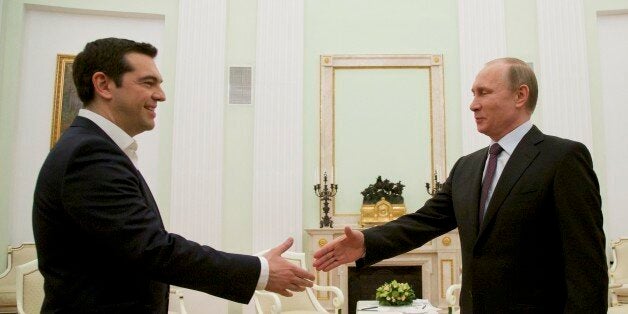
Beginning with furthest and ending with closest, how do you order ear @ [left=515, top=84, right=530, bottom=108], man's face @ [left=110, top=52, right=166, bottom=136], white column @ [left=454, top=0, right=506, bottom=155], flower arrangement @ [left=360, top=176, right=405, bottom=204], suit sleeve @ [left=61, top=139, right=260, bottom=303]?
white column @ [left=454, top=0, right=506, bottom=155] < flower arrangement @ [left=360, top=176, right=405, bottom=204] < ear @ [left=515, top=84, right=530, bottom=108] < man's face @ [left=110, top=52, right=166, bottom=136] < suit sleeve @ [left=61, top=139, right=260, bottom=303]

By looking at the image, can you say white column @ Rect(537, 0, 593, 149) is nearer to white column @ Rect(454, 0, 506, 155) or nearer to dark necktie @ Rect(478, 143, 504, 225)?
white column @ Rect(454, 0, 506, 155)

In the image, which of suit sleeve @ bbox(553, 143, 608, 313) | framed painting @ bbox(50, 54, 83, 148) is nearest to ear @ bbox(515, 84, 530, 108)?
suit sleeve @ bbox(553, 143, 608, 313)

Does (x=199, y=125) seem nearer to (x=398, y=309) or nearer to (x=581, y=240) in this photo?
(x=398, y=309)

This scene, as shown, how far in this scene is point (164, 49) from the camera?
7520 millimetres

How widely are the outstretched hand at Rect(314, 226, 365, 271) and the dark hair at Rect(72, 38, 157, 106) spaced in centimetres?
126

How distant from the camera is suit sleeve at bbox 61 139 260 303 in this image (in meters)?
1.78

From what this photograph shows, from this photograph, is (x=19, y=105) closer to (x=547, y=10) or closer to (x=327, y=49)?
(x=327, y=49)

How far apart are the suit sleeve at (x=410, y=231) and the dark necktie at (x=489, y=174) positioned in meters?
0.34

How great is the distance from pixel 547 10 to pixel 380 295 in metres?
4.57

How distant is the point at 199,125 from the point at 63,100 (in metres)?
1.76

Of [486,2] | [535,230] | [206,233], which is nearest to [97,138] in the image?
[535,230]

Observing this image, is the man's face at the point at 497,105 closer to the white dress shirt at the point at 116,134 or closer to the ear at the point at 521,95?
the ear at the point at 521,95

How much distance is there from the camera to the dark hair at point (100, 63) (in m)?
2.11

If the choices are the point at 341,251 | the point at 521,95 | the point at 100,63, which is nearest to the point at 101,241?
the point at 100,63
